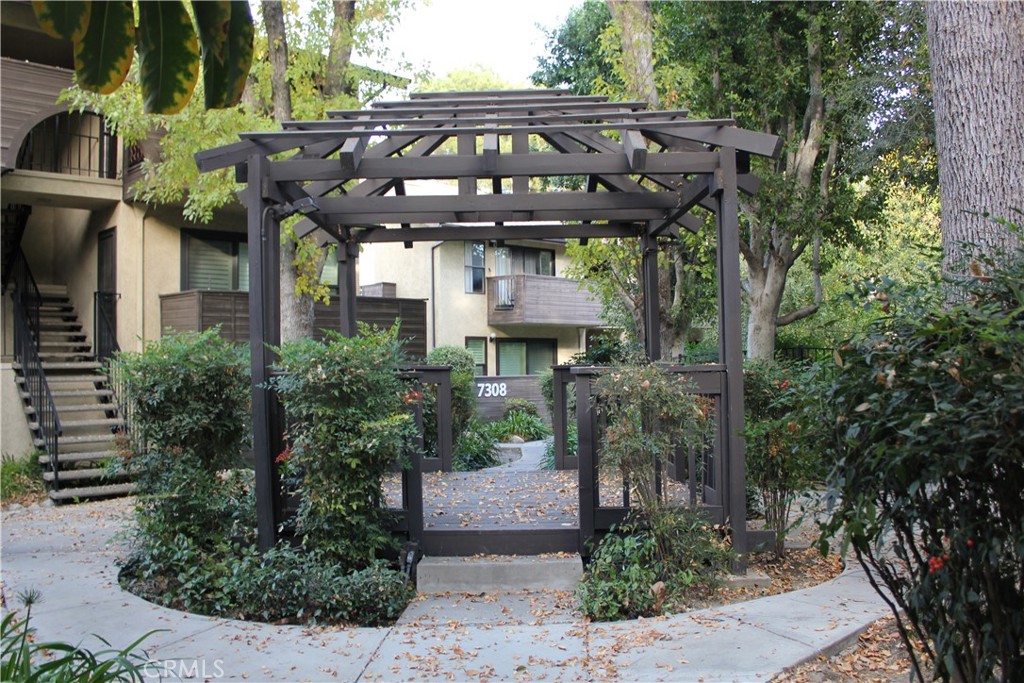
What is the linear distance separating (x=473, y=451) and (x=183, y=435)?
583 cm

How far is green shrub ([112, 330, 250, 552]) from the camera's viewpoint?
19.6 ft

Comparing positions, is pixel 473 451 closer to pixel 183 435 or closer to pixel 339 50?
pixel 183 435

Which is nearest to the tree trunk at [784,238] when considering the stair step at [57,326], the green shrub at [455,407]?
the green shrub at [455,407]

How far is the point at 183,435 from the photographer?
19.9 ft

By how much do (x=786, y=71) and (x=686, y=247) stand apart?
3.21 m

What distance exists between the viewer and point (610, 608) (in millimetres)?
5031

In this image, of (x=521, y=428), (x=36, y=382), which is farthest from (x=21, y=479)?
(x=521, y=428)

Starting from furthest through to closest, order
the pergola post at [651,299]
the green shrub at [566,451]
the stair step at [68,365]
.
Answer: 1. the stair step at [68,365]
2. the green shrub at [566,451]
3. the pergola post at [651,299]

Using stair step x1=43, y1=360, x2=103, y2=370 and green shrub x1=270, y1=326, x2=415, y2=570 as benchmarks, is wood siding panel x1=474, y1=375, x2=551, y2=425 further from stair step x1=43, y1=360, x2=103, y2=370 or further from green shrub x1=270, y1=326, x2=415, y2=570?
green shrub x1=270, y1=326, x2=415, y2=570

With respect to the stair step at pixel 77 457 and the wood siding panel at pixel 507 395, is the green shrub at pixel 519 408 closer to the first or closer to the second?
the wood siding panel at pixel 507 395

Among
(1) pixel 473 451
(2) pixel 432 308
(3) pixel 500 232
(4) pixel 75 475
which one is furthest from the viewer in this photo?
(2) pixel 432 308

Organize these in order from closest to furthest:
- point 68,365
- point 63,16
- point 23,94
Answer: point 63,16, point 23,94, point 68,365

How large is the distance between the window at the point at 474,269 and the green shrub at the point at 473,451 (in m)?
10.6

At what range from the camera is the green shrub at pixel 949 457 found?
2371 millimetres
